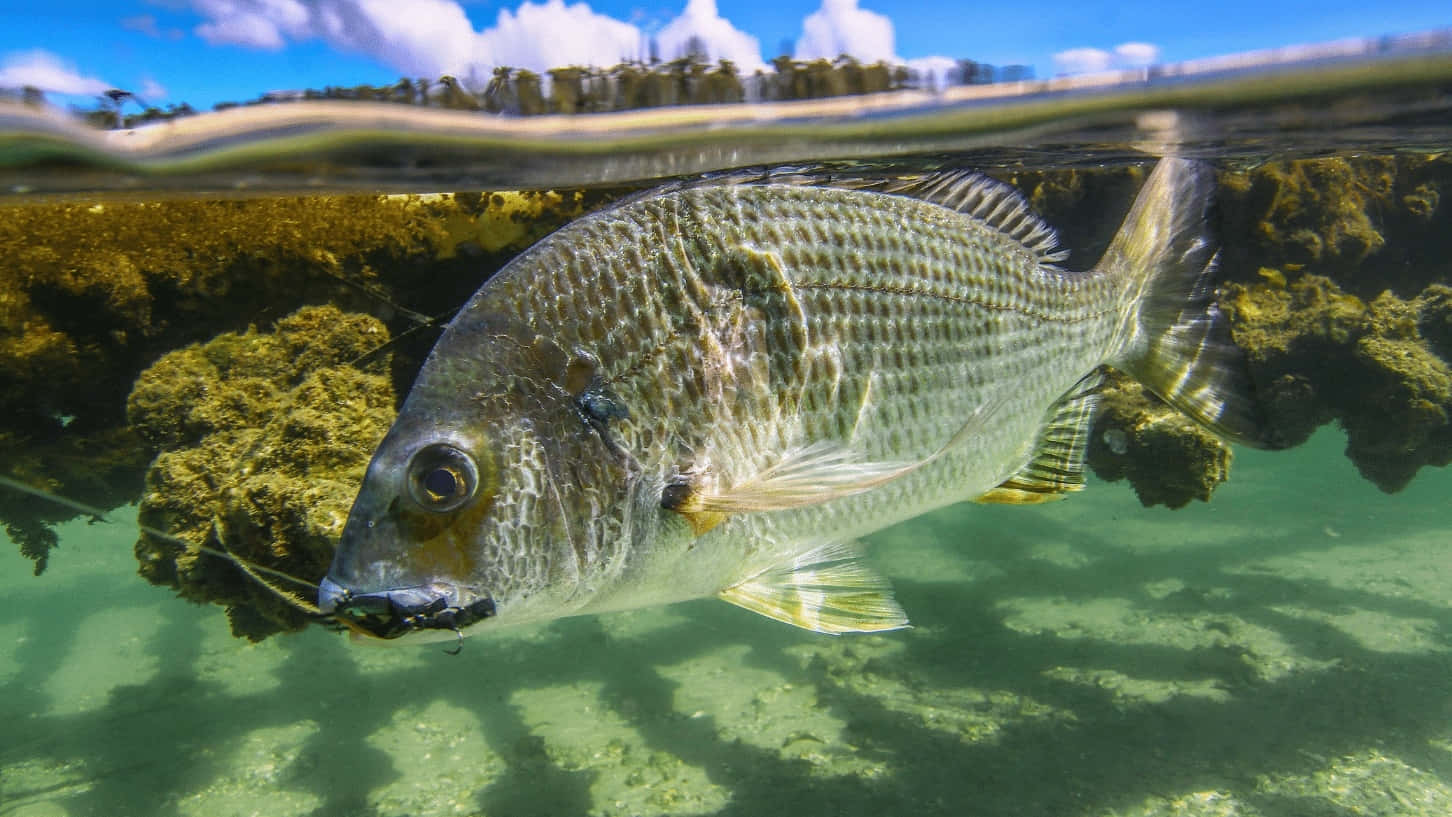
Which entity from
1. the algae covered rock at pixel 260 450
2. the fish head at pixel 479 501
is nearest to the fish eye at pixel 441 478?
the fish head at pixel 479 501

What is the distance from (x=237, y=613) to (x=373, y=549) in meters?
3.01

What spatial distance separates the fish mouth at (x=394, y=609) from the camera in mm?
1678

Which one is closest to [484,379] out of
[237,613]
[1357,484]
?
[237,613]

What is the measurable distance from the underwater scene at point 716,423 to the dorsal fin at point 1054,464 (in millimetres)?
27

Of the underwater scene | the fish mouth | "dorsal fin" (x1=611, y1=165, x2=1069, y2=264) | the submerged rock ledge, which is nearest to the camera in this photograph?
the fish mouth

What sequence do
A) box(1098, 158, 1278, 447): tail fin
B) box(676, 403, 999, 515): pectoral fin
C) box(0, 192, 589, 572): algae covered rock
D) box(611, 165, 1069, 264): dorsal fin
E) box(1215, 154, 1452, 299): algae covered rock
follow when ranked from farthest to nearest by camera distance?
box(1215, 154, 1452, 299): algae covered rock, box(0, 192, 589, 572): algae covered rock, box(1098, 158, 1278, 447): tail fin, box(611, 165, 1069, 264): dorsal fin, box(676, 403, 999, 515): pectoral fin

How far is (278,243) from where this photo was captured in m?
4.27

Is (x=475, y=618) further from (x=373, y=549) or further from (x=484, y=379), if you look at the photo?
(x=484, y=379)

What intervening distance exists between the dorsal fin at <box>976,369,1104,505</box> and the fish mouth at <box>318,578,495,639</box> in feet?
6.91

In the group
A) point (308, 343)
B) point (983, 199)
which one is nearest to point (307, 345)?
point (308, 343)

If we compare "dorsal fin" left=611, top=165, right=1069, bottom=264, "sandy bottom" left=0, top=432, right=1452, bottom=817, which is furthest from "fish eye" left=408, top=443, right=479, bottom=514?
"sandy bottom" left=0, top=432, right=1452, bottom=817

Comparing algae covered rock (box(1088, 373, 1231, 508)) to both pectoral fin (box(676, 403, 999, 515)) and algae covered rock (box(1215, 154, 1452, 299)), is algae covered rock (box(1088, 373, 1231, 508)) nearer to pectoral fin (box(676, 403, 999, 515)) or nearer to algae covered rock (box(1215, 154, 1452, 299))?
algae covered rock (box(1215, 154, 1452, 299))

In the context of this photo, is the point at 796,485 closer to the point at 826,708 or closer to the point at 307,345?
the point at 307,345

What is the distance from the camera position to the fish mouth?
5.50 ft
